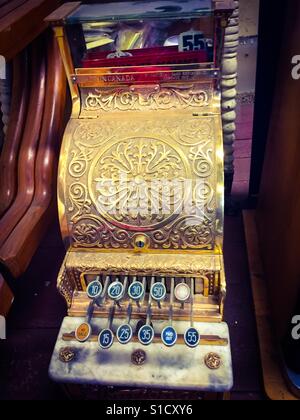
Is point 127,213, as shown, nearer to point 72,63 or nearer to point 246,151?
point 72,63

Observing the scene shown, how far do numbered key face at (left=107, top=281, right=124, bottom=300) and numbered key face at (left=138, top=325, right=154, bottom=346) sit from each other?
157 mm

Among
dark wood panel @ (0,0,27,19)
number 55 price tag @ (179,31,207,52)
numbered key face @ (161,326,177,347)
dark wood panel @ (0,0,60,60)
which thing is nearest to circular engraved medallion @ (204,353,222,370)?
numbered key face @ (161,326,177,347)

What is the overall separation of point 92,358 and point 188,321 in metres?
0.42

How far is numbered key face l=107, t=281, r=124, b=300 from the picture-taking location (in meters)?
1.44

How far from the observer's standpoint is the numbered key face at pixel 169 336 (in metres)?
1.34

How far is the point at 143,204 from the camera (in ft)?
4.90

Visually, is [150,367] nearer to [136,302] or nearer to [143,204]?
[136,302]

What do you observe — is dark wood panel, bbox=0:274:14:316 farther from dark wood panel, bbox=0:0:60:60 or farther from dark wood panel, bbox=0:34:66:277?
dark wood panel, bbox=0:0:60:60

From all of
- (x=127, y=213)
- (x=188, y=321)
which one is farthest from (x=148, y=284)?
(x=127, y=213)

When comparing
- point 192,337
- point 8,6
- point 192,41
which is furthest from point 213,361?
point 8,6

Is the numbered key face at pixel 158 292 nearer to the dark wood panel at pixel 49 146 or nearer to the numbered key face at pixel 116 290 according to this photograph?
the numbered key face at pixel 116 290

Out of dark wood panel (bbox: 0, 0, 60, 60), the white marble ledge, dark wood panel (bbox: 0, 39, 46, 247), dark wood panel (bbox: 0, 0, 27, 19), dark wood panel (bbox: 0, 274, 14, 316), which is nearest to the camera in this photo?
the white marble ledge

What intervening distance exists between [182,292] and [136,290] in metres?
0.19

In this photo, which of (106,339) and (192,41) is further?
(192,41)
